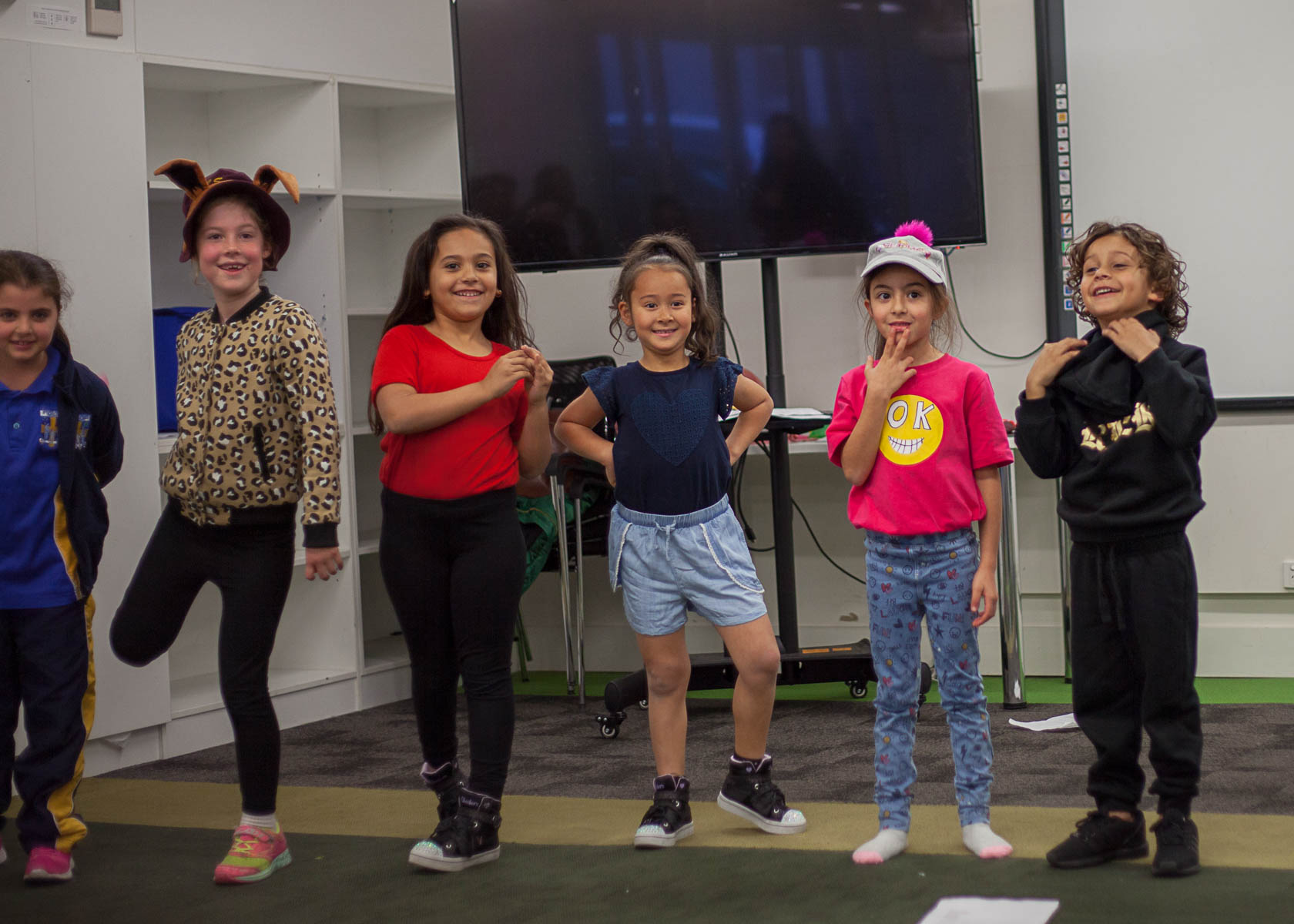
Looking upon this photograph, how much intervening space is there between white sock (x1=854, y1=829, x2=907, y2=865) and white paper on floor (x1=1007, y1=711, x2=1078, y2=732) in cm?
108

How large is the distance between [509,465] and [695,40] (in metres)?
1.82

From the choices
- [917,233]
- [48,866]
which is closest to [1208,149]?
[917,233]

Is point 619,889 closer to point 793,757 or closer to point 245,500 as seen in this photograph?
point 245,500

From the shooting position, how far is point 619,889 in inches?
86.8

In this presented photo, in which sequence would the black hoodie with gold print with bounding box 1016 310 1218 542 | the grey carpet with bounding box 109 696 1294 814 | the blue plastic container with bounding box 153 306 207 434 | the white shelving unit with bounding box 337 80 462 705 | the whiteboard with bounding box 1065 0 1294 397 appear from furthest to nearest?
1. the white shelving unit with bounding box 337 80 462 705
2. the whiteboard with bounding box 1065 0 1294 397
3. the blue plastic container with bounding box 153 306 207 434
4. the grey carpet with bounding box 109 696 1294 814
5. the black hoodie with gold print with bounding box 1016 310 1218 542

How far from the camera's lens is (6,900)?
2.30 metres

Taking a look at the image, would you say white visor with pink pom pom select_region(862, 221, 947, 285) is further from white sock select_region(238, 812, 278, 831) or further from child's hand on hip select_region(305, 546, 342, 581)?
white sock select_region(238, 812, 278, 831)

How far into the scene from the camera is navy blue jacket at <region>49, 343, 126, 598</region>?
2488 millimetres

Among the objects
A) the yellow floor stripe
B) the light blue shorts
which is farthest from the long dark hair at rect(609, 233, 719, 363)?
the yellow floor stripe

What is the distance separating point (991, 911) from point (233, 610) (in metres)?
1.33

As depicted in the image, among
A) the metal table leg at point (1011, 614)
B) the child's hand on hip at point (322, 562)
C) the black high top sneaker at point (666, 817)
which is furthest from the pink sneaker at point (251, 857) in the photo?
the metal table leg at point (1011, 614)

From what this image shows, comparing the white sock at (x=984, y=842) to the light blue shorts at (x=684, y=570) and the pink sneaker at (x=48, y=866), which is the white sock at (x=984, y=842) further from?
the pink sneaker at (x=48, y=866)

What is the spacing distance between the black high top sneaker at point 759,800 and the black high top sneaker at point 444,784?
491mm

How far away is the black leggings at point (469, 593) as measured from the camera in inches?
93.8
